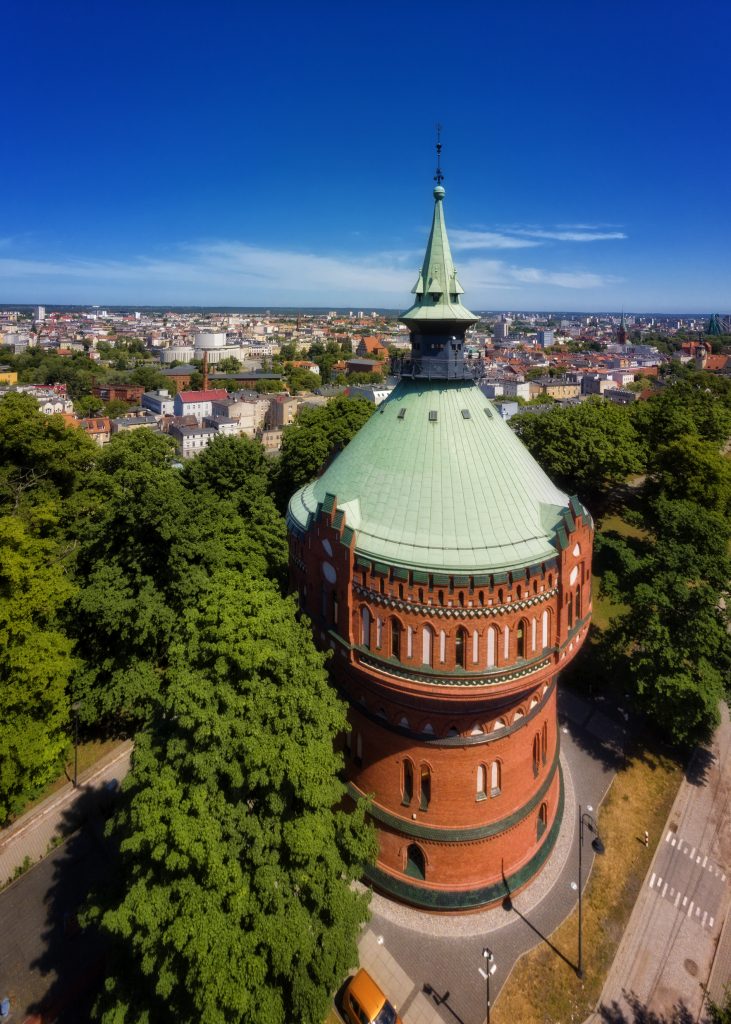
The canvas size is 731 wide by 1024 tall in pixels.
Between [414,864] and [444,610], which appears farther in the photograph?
[414,864]

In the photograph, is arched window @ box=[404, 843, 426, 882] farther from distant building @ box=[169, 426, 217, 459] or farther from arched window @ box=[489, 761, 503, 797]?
distant building @ box=[169, 426, 217, 459]

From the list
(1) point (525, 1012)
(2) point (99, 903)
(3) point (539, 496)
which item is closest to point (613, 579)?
(3) point (539, 496)

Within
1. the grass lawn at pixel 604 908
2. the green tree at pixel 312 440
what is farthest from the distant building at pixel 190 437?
the grass lawn at pixel 604 908

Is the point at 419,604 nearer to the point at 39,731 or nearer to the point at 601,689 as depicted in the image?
the point at 39,731

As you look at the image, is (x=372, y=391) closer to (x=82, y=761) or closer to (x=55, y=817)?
(x=82, y=761)

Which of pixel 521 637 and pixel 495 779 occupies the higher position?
pixel 521 637

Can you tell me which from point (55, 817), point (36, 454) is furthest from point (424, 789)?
point (36, 454)

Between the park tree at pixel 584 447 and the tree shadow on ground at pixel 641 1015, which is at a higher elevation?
the park tree at pixel 584 447

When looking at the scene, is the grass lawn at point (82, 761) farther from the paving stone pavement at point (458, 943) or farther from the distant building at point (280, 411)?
the distant building at point (280, 411)
